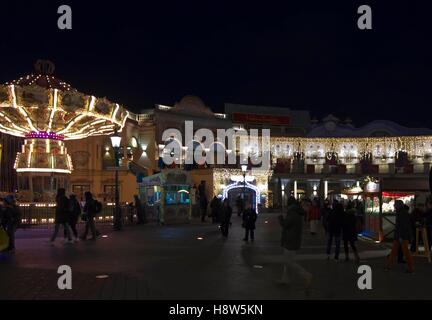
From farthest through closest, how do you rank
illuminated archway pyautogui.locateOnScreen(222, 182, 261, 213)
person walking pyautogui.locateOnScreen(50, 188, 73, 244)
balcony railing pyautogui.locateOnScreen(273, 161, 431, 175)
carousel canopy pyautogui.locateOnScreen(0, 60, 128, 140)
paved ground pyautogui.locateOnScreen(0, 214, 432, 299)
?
balcony railing pyautogui.locateOnScreen(273, 161, 431, 175) → illuminated archway pyautogui.locateOnScreen(222, 182, 261, 213) → carousel canopy pyautogui.locateOnScreen(0, 60, 128, 140) → person walking pyautogui.locateOnScreen(50, 188, 73, 244) → paved ground pyautogui.locateOnScreen(0, 214, 432, 299)

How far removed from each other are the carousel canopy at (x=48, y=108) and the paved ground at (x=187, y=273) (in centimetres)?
919

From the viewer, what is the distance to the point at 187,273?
32.6 ft

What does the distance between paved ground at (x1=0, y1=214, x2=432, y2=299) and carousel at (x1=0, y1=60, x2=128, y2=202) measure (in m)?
9.30

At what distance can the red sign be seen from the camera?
2124 inches

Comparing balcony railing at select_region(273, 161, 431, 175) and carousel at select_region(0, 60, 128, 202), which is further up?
carousel at select_region(0, 60, 128, 202)

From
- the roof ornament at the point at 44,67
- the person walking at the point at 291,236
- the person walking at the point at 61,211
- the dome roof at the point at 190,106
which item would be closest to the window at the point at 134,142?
the dome roof at the point at 190,106

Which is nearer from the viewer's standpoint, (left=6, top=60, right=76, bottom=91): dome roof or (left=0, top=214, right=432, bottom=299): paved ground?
(left=0, top=214, right=432, bottom=299): paved ground

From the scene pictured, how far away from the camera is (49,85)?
2412cm

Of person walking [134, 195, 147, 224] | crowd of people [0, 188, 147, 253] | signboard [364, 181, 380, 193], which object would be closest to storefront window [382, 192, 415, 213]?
signboard [364, 181, 380, 193]

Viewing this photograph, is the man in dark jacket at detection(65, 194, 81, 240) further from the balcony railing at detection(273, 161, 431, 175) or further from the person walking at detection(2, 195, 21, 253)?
the balcony railing at detection(273, 161, 431, 175)

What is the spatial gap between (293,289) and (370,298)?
4.03ft

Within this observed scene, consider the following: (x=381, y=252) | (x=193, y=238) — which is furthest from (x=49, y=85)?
(x=381, y=252)

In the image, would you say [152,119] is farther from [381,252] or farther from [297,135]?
[381,252]

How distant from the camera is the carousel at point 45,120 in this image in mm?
23141
